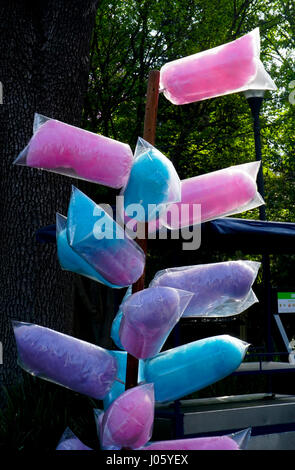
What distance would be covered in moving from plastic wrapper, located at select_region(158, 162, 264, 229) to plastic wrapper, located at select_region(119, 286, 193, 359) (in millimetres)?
484

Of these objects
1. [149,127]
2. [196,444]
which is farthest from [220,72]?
[196,444]

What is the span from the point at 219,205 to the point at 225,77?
722 mm

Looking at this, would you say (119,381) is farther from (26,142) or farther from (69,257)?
(26,142)

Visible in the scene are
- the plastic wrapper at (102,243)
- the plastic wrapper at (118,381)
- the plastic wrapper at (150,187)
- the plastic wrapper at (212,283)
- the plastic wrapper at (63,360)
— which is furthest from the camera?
the plastic wrapper at (118,381)

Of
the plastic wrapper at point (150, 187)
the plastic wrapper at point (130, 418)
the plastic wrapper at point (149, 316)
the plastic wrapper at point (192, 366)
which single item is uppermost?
the plastic wrapper at point (150, 187)

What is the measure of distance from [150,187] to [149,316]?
Answer: 25.4 inches

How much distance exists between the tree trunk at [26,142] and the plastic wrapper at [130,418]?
3.67 metres

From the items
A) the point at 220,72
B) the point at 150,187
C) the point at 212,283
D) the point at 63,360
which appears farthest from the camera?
the point at 220,72

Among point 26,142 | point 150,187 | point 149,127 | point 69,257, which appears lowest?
point 69,257

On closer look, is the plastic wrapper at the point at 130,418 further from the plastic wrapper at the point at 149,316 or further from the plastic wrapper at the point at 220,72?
the plastic wrapper at the point at 220,72

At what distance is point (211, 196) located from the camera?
13.1 feet

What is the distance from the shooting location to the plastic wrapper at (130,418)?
365 centimetres

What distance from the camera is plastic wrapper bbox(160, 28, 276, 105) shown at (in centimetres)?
402
